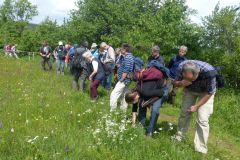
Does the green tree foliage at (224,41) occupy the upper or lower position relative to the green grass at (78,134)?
upper

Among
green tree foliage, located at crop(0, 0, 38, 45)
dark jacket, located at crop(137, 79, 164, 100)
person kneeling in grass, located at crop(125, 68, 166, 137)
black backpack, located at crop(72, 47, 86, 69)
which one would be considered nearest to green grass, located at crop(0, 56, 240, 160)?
person kneeling in grass, located at crop(125, 68, 166, 137)

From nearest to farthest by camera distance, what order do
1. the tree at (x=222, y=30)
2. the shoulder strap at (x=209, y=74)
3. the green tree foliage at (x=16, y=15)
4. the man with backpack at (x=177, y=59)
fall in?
the shoulder strap at (x=209, y=74)
the man with backpack at (x=177, y=59)
the tree at (x=222, y=30)
the green tree foliage at (x=16, y=15)

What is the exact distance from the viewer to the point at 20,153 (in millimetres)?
5062

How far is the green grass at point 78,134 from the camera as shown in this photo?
5.26m

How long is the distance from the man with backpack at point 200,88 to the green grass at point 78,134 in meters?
0.29

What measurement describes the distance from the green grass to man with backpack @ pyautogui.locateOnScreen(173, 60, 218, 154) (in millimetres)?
287

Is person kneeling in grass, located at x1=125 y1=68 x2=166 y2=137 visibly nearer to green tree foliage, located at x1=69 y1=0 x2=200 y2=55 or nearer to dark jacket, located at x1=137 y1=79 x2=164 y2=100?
dark jacket, located at x1=137 y1=79 x2=164 y2=100

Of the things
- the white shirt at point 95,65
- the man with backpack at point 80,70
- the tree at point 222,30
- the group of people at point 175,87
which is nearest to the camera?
the group of people at point 175,87

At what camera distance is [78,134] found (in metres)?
6.14

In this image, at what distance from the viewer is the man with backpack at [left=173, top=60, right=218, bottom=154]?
6.14 m

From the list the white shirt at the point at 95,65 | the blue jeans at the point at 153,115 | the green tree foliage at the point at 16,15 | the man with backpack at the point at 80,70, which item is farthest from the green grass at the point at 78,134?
the green tree foliage at the point at 16,15

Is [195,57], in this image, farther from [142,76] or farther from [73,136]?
[73,136]

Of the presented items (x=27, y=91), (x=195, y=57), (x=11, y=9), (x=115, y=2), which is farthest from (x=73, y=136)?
(x=11, y=9)

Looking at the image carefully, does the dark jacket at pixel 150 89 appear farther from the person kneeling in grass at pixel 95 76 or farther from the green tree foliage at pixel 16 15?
the green tree foliage at pixel 16 15
